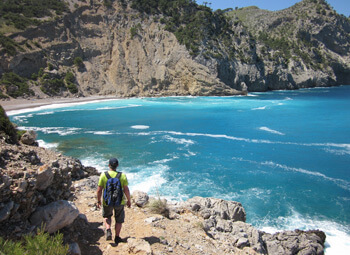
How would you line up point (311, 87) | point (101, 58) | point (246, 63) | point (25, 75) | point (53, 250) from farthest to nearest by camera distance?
point (311, 87) < point (246, 63) < point (101, 58) < point (25, 75) < point (53, 250)

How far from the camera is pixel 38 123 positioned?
115 ft

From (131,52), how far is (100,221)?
7221 cm

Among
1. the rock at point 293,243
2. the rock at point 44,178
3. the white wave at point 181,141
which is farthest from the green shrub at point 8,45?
the rock at point 293,243

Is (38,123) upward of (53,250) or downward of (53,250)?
downward

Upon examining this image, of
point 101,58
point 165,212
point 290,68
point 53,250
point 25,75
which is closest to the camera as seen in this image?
point 53,250

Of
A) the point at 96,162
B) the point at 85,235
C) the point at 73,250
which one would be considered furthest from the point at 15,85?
the point at 73,250

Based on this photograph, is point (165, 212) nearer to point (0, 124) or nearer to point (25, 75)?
point (0, 124)

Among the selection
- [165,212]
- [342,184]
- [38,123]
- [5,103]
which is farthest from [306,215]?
[5,103]

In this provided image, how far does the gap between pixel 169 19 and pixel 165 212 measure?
78159mm

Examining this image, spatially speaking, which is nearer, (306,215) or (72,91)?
(306,215)

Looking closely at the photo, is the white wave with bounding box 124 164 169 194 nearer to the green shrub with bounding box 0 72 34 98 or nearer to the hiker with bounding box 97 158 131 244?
the hiker with bounding box 97 158 131 244

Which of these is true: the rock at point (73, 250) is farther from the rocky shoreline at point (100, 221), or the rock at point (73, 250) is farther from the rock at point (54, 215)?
the rock at point (54, 215)

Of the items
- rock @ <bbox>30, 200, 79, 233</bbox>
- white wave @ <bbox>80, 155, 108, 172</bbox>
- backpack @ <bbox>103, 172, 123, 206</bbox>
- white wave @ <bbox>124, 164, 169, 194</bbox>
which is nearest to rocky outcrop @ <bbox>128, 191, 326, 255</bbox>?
backpack @ <bbox>103, 172, 123, 206</bbox>

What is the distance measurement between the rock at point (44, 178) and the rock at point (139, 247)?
7.27ft
